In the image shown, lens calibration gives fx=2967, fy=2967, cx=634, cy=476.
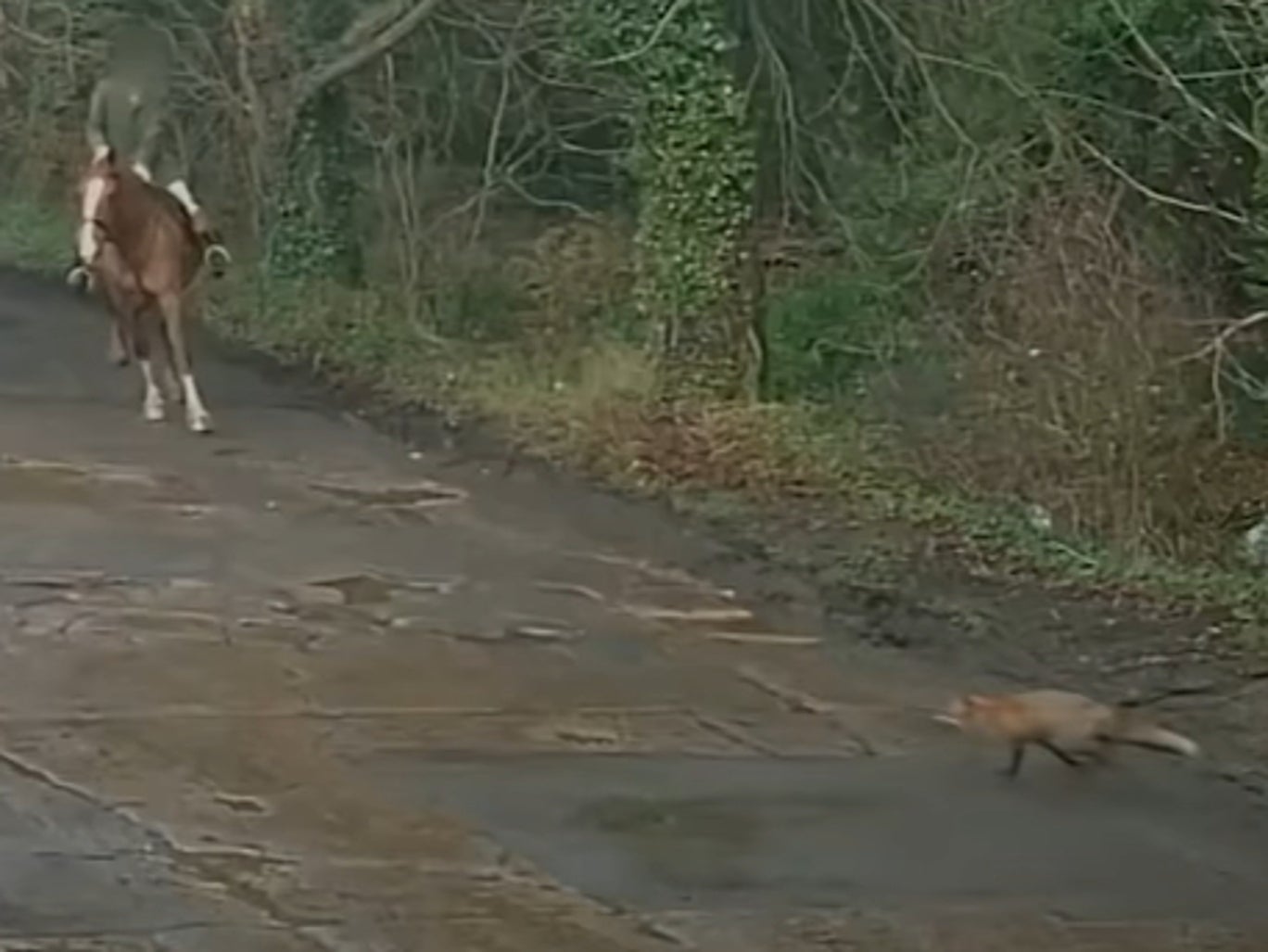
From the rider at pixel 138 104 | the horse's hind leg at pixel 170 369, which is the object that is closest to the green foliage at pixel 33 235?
the rider at pixel 138 104

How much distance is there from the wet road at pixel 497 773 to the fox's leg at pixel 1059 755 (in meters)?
0.12

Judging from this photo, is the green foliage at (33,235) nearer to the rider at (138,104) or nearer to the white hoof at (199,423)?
the rider at (138,104)

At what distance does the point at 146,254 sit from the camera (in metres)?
17.8

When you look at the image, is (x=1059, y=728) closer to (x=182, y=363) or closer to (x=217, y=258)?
(x=182, y=363)

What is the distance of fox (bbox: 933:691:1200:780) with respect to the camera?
→ 960 centimetres

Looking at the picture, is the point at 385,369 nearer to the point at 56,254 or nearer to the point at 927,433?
the point at 927,433

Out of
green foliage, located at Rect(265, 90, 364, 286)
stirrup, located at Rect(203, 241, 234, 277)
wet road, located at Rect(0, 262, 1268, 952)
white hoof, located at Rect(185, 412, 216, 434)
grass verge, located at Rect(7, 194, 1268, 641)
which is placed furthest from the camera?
green foliage, located at Rect(265, 90, 364, 286)

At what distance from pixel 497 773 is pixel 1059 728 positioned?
182 centimetres

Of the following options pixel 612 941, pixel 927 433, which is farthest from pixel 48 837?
pixel 927 433

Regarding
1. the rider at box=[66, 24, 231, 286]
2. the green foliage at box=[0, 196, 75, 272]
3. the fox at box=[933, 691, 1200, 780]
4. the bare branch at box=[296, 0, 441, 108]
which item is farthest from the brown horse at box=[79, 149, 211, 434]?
the green foliage at box=[0, 196, 75, 272]

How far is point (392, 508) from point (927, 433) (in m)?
2.85

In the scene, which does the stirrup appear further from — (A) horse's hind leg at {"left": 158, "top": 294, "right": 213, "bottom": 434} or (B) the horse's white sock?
(B) the horse's white sock

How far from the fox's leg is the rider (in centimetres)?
1398

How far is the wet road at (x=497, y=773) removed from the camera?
789cm
